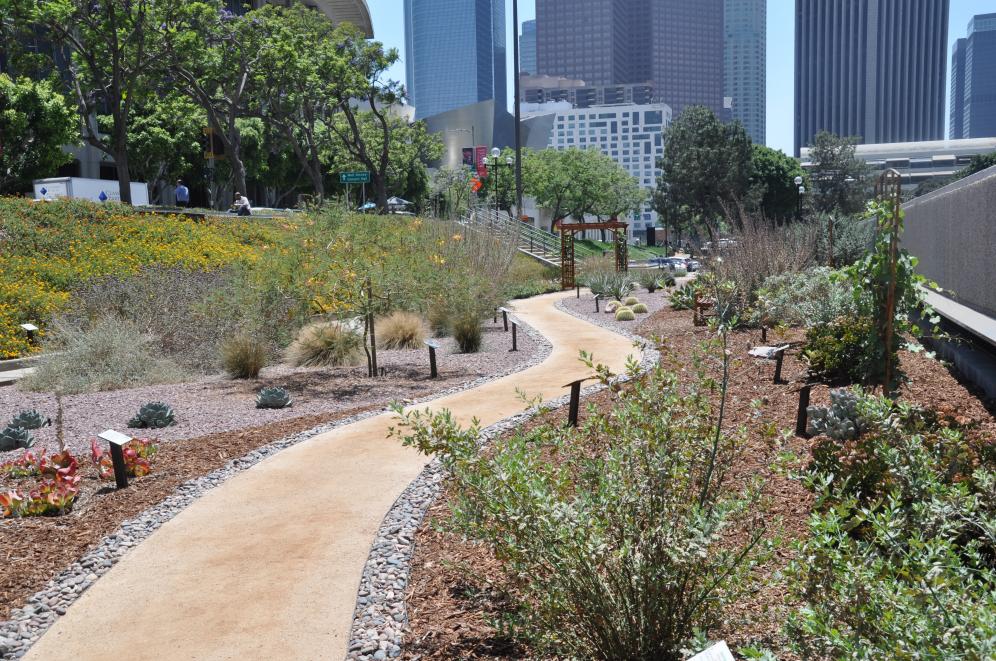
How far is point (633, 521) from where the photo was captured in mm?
3154

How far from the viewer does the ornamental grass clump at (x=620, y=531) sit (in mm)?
3053

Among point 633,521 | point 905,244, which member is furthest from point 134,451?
point 905,244

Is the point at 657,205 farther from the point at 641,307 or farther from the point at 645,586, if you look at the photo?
the point at 645,586

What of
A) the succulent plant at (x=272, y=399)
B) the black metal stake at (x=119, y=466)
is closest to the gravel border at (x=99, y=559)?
the black metal stake at (x=119, y=466)

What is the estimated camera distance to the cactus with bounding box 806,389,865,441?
628 centimetres

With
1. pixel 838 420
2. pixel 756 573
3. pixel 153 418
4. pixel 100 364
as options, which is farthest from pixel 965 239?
pixel 100 364

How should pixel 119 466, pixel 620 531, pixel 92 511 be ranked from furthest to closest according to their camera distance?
pixel 119 466 → pixel 92 511 → pixel 620 531

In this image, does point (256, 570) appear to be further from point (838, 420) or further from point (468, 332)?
point (468, 332)

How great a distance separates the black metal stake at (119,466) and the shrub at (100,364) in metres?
5.15

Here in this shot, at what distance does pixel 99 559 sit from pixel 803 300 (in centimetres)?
1203

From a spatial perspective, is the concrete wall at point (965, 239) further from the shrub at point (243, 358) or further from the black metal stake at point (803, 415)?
the shrub at point (243, 358)

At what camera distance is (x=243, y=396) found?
10.4 metres

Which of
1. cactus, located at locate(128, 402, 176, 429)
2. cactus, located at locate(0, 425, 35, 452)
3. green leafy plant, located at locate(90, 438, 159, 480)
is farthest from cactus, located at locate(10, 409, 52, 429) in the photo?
green leafy plant, located at locate(90, 438, 159, 480)

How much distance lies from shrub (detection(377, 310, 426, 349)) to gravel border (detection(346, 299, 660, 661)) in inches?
326
